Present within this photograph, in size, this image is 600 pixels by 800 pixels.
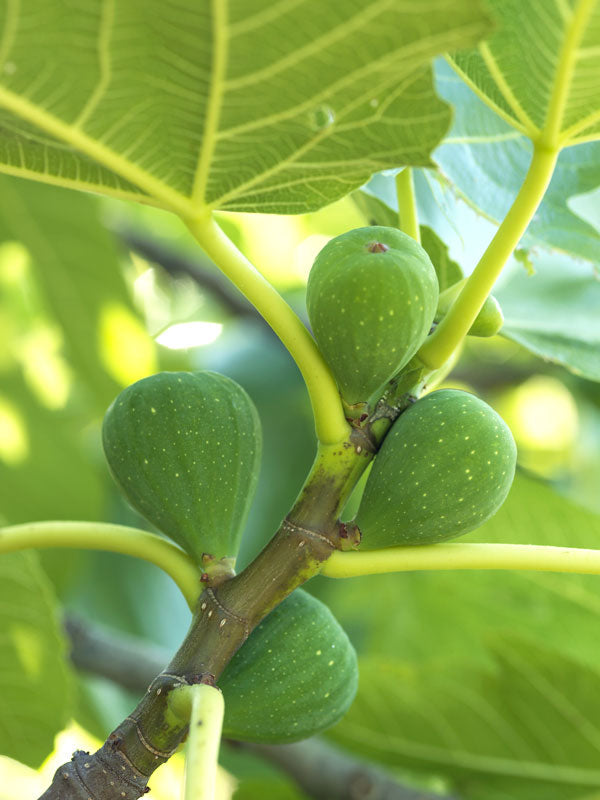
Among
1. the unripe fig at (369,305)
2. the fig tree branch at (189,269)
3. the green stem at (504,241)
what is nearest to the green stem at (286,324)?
the unripe fig at (369,305)

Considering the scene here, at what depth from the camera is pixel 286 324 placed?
87cm

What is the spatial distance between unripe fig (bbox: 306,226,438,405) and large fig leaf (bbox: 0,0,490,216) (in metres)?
0.08

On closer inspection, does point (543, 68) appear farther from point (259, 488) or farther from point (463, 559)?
point (259, 488)

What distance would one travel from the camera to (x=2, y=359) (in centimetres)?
243

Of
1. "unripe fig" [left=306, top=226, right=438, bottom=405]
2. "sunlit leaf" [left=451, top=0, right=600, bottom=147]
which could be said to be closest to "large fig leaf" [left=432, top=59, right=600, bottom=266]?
"sunlit leaf" [left=451, top=0, right=600, bottom=147]

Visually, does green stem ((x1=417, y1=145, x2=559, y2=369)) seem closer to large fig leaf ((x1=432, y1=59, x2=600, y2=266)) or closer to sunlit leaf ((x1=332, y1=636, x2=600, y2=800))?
large fig leaf ((x1=432, y1=59, x2=600, y2=266))

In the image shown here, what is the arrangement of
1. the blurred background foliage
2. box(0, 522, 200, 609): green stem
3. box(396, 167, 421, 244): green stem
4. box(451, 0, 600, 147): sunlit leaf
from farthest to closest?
the blurred background foliage
box(396, 167, 421, 244): green stem
box(0, 522, 200, 609): green stem
box(451, 0, 600, 147): sunlit leaf

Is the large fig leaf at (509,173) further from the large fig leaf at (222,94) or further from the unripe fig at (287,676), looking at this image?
the unripe fig at (287,676)

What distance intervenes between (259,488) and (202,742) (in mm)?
1686

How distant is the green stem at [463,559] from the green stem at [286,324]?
0.11m

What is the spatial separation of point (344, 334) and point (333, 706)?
0.38 m

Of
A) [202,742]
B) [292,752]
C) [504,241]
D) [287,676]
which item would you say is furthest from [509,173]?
[292,752]

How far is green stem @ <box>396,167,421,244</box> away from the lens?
1046 mm

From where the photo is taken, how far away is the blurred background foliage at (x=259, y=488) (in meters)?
1.53
